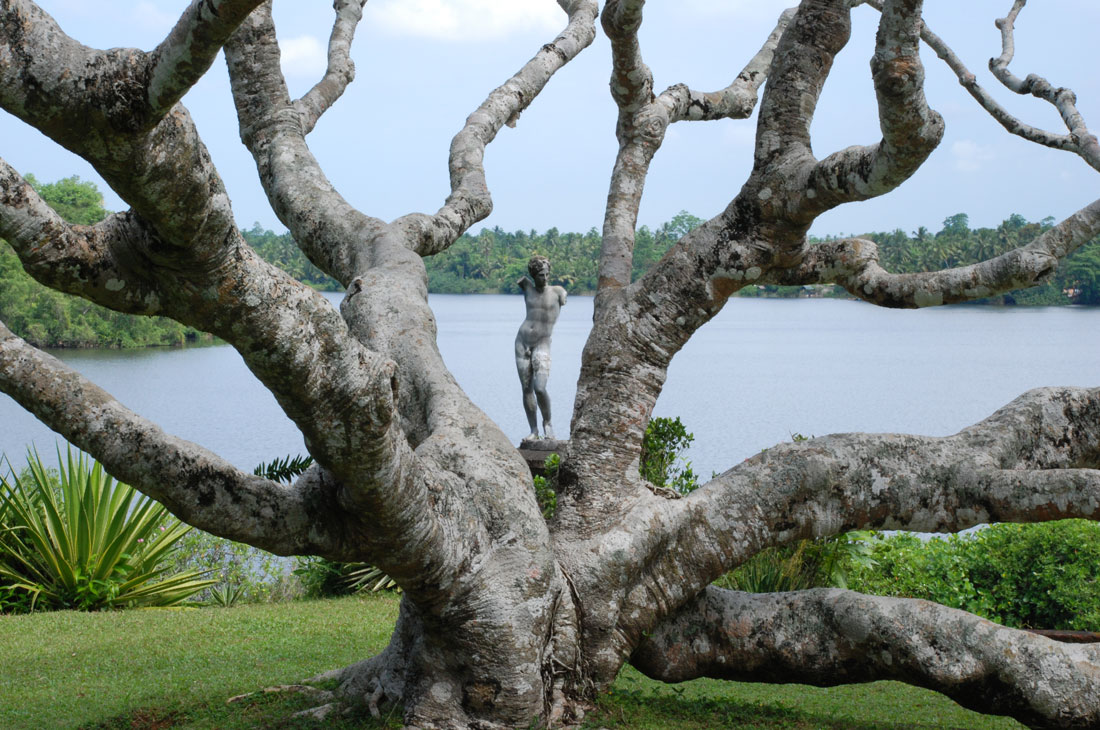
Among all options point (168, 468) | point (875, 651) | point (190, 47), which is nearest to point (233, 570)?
point (168, 468)

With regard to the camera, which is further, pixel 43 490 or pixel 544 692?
pixel 43 490

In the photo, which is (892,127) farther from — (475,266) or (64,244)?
(475,266)

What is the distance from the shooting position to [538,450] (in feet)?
34.2

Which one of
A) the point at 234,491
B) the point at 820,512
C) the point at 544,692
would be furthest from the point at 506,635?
the point at 820,512

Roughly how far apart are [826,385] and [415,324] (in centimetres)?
3160

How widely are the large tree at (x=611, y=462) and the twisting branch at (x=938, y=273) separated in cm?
1

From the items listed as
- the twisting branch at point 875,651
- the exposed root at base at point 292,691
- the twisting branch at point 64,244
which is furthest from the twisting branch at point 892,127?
the exposed root at base at point 292,691

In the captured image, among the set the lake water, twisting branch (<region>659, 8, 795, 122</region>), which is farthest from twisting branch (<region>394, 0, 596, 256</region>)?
the lake water

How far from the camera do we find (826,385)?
34.4 meters

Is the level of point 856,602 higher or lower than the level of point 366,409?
lower

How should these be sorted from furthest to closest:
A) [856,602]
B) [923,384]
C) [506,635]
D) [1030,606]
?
[923,384]
[1030,606]
[856,602]
[506,635]

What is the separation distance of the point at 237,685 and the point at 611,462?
228cm

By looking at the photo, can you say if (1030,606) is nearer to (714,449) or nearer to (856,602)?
(856,602)

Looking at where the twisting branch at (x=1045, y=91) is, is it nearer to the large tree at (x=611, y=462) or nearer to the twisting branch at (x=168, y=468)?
the large tree at (x=611, y=462)
